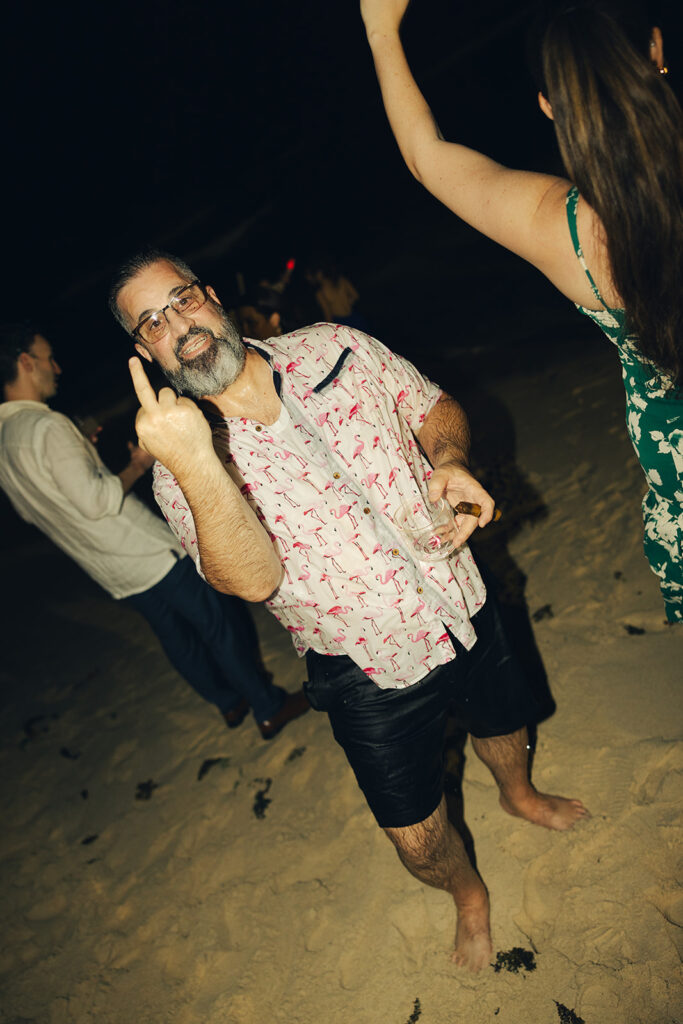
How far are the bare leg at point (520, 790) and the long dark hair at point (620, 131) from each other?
68.1 inches

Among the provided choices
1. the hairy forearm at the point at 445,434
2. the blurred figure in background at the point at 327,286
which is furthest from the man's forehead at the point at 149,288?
the blurred figure in background at the point at 327,286

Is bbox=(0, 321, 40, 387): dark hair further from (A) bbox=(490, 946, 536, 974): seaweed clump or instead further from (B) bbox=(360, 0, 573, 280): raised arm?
(A) bbox=(490, 946, 536, 974): seaweed clump

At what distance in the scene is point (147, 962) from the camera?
270 centimetres

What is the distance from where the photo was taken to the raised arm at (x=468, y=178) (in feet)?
4.02

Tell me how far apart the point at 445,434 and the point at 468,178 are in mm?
773

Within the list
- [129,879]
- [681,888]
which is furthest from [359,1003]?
[129,879]

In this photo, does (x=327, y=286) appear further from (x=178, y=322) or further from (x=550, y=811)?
(x=550, y=811)

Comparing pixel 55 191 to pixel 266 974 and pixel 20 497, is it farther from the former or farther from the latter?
pixel 266 974

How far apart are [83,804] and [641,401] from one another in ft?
13.0

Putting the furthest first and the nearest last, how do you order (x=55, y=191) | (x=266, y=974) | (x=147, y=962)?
(x=55, y=191) < (x=147, y=962) < (x=266, y=974)

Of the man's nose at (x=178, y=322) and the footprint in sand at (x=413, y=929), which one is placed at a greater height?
Answer: the man's nose at (x=178, y=322)

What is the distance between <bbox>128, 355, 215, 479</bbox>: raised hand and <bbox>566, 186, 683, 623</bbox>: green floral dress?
0.89 metres

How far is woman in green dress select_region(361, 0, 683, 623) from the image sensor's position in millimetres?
1004

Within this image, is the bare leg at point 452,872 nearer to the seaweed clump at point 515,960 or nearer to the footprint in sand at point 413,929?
the seaweed clump at point 515,960
